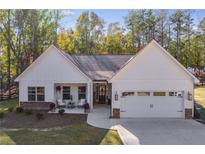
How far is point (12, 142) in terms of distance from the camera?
35.1ft

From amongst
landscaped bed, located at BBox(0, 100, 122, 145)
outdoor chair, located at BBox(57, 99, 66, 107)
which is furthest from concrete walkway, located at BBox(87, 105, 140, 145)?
outdoor chair, located at BBox(57, 99, 66, 107)

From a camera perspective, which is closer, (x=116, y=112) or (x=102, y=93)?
(x=116, y=112)

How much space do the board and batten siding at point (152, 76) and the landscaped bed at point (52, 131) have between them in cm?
308

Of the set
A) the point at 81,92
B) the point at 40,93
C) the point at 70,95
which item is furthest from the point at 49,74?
the point at 81,92

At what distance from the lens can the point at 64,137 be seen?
1149cm

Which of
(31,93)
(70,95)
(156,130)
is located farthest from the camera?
(70,95)

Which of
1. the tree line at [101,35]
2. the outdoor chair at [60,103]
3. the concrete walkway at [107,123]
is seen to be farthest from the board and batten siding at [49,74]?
the tree line at [101,35]

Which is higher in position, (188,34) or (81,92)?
(188,34)

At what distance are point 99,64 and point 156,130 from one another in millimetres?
9405

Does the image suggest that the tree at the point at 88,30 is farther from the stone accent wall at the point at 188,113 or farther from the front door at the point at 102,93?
the stone accent wall at the point at 188,113

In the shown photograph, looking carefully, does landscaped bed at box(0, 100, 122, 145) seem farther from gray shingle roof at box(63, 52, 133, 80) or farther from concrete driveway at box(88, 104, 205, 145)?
gray shingle roof at box(63, 52, 133, 80)

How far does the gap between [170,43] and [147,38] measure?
3.02 meters

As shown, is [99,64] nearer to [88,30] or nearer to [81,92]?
[81,92]

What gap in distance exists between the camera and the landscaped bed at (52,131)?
36.0ft
